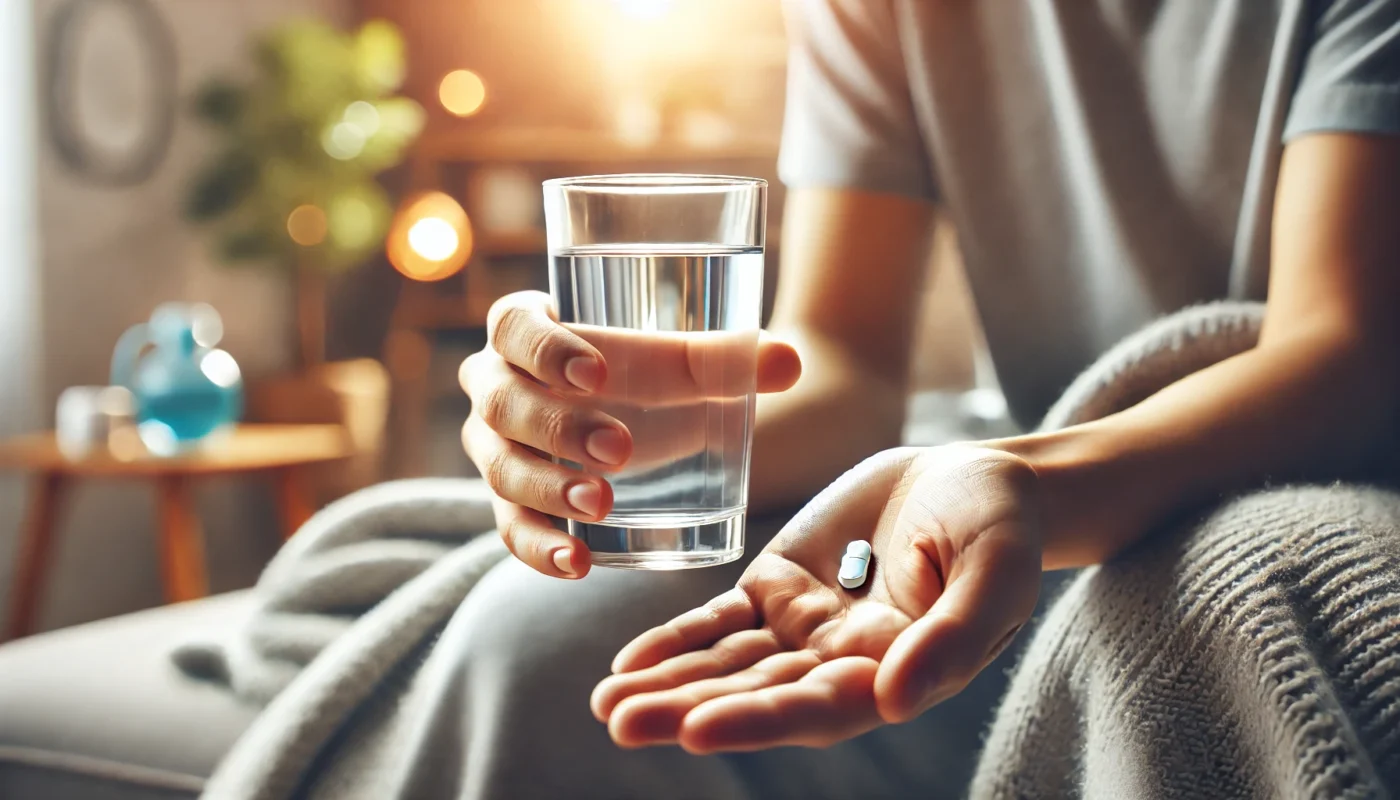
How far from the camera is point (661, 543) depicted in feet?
1.53

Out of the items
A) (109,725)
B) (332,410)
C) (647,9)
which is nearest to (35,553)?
(332,410)

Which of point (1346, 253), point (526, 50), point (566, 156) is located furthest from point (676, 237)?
point (526, 50)

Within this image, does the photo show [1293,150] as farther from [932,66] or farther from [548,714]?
[548,714]

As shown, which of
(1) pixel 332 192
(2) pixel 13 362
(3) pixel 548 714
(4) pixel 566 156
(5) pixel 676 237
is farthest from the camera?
(4) pixel 566 156

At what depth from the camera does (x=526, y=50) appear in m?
3.95

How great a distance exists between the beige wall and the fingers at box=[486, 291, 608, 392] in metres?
2.32

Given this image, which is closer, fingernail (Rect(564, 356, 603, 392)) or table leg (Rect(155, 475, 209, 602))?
fingernail (Rect(564, 356, 603, 392))

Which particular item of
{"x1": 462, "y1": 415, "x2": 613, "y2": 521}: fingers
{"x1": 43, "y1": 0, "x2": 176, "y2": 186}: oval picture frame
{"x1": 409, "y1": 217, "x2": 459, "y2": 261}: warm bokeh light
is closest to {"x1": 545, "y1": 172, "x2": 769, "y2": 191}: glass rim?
{"x1": 462, "y1": 415, "x2": 613, "y2": 521}: fingers

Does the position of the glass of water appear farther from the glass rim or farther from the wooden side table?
the wooden side table

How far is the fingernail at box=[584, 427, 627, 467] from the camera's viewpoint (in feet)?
1.46

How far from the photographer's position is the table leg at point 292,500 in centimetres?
232

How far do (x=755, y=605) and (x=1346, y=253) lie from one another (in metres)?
0.37

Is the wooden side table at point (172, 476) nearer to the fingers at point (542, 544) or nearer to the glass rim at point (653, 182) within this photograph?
the fingers at point (542, 544)

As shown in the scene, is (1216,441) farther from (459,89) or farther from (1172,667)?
(459,89)
